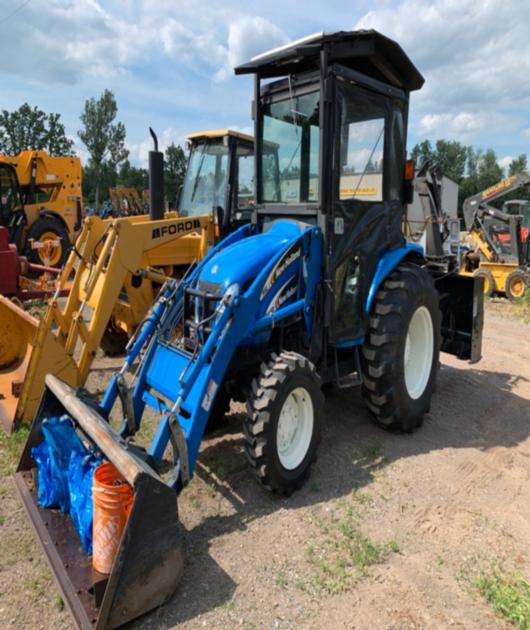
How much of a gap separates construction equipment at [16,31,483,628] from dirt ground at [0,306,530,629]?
21 cm

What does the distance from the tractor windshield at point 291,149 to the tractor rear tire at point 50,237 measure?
388 inches

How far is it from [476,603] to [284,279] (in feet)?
7.31

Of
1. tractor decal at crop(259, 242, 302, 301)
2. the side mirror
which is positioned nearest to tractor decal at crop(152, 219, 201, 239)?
tractor decal at crop(259, 242, 302, 301)

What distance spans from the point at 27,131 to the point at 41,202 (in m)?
33.5

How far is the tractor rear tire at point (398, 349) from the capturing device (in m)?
4.18

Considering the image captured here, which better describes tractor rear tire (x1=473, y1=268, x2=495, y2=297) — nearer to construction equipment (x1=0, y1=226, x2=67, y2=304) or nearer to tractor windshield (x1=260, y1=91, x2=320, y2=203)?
tractor windshield (x1=260, y1=91, x2=320, y2=203)

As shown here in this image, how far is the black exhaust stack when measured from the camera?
16.7ft

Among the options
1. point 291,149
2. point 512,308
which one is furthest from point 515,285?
point 291,149

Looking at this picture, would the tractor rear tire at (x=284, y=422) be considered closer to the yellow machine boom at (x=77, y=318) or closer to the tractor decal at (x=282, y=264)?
the tractor decal at (x=282, y=264)

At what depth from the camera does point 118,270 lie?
4.71 meters

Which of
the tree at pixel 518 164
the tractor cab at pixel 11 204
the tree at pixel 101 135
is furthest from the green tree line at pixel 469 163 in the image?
the tractor cab at pixel 11 204

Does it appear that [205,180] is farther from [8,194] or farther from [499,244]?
[499,244]

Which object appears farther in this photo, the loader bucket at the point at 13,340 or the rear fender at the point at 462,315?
the rear fender at the point at 462,315

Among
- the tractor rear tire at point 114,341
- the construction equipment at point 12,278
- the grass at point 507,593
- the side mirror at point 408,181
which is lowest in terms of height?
the grass at point 507,593
